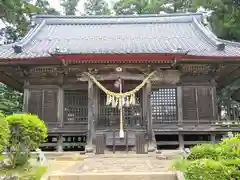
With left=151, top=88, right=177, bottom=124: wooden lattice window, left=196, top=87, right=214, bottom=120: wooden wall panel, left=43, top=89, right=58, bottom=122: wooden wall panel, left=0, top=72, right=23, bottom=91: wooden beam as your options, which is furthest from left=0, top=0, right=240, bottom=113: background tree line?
left=151, top=88, right=177, bottom=124: wooden lattice window

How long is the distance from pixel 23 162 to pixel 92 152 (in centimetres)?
382

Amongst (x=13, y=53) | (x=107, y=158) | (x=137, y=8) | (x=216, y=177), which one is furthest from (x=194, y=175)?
(x=137, y=8)

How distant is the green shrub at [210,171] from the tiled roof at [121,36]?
26.5ft

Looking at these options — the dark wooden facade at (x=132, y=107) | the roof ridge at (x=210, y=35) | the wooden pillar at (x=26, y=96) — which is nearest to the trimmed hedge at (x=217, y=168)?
the dark wooden facade at (x=132, y=107)

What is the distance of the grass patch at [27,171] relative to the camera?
24.6ft

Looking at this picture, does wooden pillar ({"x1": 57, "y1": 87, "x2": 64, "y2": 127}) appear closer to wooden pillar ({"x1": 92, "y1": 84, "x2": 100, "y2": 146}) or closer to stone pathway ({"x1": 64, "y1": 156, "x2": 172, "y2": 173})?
wooden pillar ({"x1": 92, "y1": 84, "x2": 100, "y2": 146})

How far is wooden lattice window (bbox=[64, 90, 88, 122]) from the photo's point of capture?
1385 centimetres

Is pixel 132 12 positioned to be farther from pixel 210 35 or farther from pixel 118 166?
pixel 118 166

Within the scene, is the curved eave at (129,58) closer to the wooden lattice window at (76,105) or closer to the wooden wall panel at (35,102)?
the wooden wall panel at (35,102)

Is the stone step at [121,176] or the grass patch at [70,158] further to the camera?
the grass patch at [70,158]

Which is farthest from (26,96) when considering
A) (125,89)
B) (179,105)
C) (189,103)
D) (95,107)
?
(189,103)

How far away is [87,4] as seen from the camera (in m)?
41.6

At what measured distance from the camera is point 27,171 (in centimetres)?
805

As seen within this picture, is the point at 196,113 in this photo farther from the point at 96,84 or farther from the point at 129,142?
the point at 96,84
